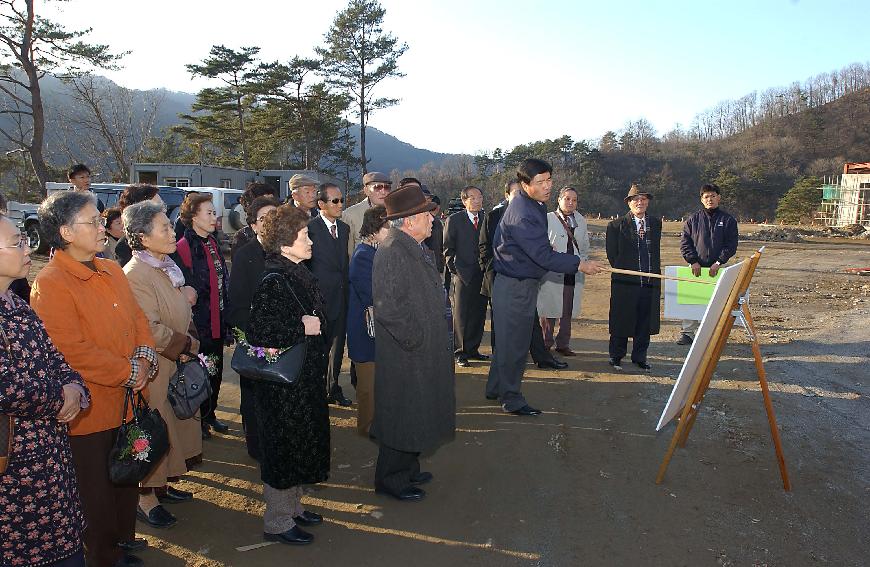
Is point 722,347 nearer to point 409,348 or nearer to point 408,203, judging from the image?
point 409,348

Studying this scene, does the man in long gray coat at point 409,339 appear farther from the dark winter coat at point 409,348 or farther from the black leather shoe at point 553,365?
the black leather shoe at point 553,365

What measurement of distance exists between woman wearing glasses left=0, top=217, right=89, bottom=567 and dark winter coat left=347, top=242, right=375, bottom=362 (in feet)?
7.25

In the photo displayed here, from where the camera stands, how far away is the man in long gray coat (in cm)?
348

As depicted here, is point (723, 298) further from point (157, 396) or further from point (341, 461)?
point (157, 396)

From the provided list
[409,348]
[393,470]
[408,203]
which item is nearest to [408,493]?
[393,470]

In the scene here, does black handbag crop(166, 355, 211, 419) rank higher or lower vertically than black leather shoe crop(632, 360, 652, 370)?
higher

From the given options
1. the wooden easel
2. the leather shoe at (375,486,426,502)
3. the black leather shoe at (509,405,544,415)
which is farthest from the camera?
the black leather shoe at (509,405,544,415)

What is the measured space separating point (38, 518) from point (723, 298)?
3722 mm

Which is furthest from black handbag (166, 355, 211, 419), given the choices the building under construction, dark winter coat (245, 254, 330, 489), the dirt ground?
the building under construction

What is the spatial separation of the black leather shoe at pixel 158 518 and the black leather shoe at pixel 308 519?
31.1 inches

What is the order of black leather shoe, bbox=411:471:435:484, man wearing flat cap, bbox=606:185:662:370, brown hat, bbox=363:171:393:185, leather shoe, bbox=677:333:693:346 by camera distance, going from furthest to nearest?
1. leather shoe, bbox=677:333:693:346
2. man wearing flat cap, bbox=606:185:662:370
3. brown hat, bbox=363:171:393:185
4. black leather shoe, bbox=411:471:435:484

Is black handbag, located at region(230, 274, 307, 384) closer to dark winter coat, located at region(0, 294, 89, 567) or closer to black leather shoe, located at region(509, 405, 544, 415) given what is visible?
dark winter coat, located at region(0, 294, 89, 567)

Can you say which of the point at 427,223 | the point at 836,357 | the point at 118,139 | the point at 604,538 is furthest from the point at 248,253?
the point at 118,139

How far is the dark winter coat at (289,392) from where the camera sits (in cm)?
303
